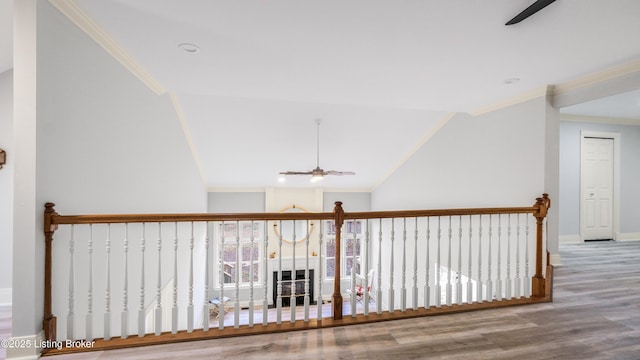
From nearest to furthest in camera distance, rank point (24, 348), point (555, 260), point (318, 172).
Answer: point (24, 348) < point (555, 260) < point (318, 172)

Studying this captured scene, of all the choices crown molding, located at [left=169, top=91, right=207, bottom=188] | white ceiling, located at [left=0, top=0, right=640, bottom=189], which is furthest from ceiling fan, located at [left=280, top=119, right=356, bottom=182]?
crown molding, located at [left=169, top=91, right=207, bottom=188]

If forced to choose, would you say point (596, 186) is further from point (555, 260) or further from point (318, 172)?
point (318, 172)

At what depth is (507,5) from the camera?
2021 millimetres

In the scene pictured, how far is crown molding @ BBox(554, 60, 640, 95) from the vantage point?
3.05m

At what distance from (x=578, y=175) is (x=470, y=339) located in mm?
4955

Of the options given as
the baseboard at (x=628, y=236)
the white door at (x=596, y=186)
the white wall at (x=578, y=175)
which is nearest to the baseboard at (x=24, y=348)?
the white wall at (x=578, y=175)

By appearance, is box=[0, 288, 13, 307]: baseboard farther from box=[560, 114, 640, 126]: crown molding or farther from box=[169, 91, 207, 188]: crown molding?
box=[560, 114, 640, 126]: crown molding

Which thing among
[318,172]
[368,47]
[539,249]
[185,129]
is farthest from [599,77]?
[185,129]

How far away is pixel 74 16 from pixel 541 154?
16.4 feet

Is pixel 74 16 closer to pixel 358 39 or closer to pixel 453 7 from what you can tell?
pixel 358 39

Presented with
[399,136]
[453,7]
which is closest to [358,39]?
[453,7]

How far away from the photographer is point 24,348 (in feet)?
6.39

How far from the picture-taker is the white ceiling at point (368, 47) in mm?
2098

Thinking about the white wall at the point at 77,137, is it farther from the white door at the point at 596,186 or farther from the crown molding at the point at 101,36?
the white door at the point at 596,186
